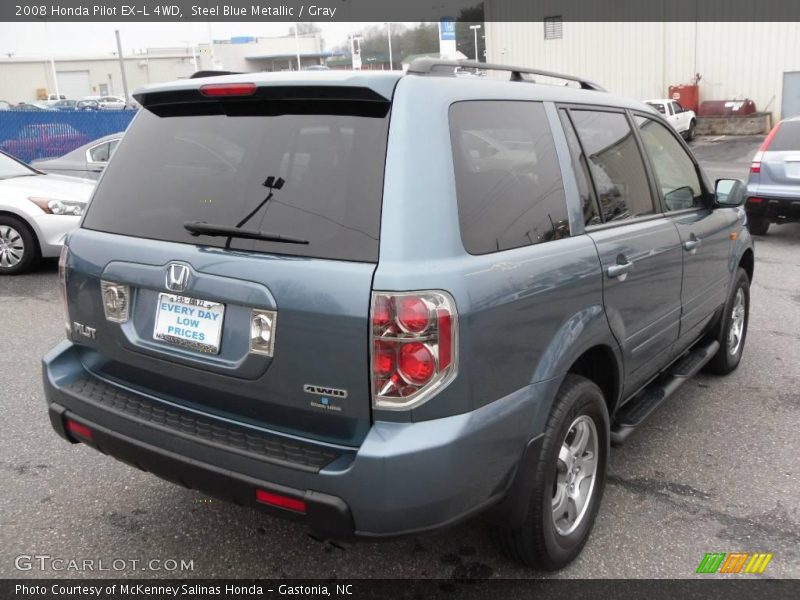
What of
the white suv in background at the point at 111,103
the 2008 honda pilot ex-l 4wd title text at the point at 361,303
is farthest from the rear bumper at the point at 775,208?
the white suv in background at the point at 111,103

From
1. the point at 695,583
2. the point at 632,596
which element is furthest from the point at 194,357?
the point at 695,583

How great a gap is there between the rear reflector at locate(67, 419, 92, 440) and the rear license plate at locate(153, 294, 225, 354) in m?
0.50

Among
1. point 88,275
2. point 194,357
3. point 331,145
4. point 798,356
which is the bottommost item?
point 798,356

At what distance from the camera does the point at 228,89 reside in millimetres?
2521

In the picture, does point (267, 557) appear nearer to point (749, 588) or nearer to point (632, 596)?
point (632, 596)

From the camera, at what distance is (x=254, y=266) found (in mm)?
2281

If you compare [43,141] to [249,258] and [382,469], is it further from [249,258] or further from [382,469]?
[382,469]

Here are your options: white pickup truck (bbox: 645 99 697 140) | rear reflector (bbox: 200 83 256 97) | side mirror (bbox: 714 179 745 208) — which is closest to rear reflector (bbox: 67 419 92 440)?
rear reflector (bbox: 200 83 256 97)

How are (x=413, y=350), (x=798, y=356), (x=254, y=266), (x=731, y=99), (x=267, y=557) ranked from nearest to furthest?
(x=413, y=350), (x=254, y=266), (x=267, y=557), (x=798, y=356), (x=731, y=99)

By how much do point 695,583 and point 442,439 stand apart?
53.2 inches

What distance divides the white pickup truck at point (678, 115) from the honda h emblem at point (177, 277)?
82.7ft

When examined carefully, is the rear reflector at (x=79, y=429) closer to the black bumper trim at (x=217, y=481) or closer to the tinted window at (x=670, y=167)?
the black bumper trim at (x=217, y=481)

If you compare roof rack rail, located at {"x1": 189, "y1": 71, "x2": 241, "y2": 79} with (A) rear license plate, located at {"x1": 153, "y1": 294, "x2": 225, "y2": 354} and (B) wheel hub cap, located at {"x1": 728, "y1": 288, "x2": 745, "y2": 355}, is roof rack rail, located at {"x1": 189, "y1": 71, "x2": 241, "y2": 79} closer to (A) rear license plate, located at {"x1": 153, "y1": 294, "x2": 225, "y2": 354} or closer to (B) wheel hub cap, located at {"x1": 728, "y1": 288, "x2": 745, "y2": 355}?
(A) rear license plate, located at {"x1": 153, "y1": 294, "x2": 225, "y2": 354}

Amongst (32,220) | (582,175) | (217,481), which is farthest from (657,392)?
(32,220)
